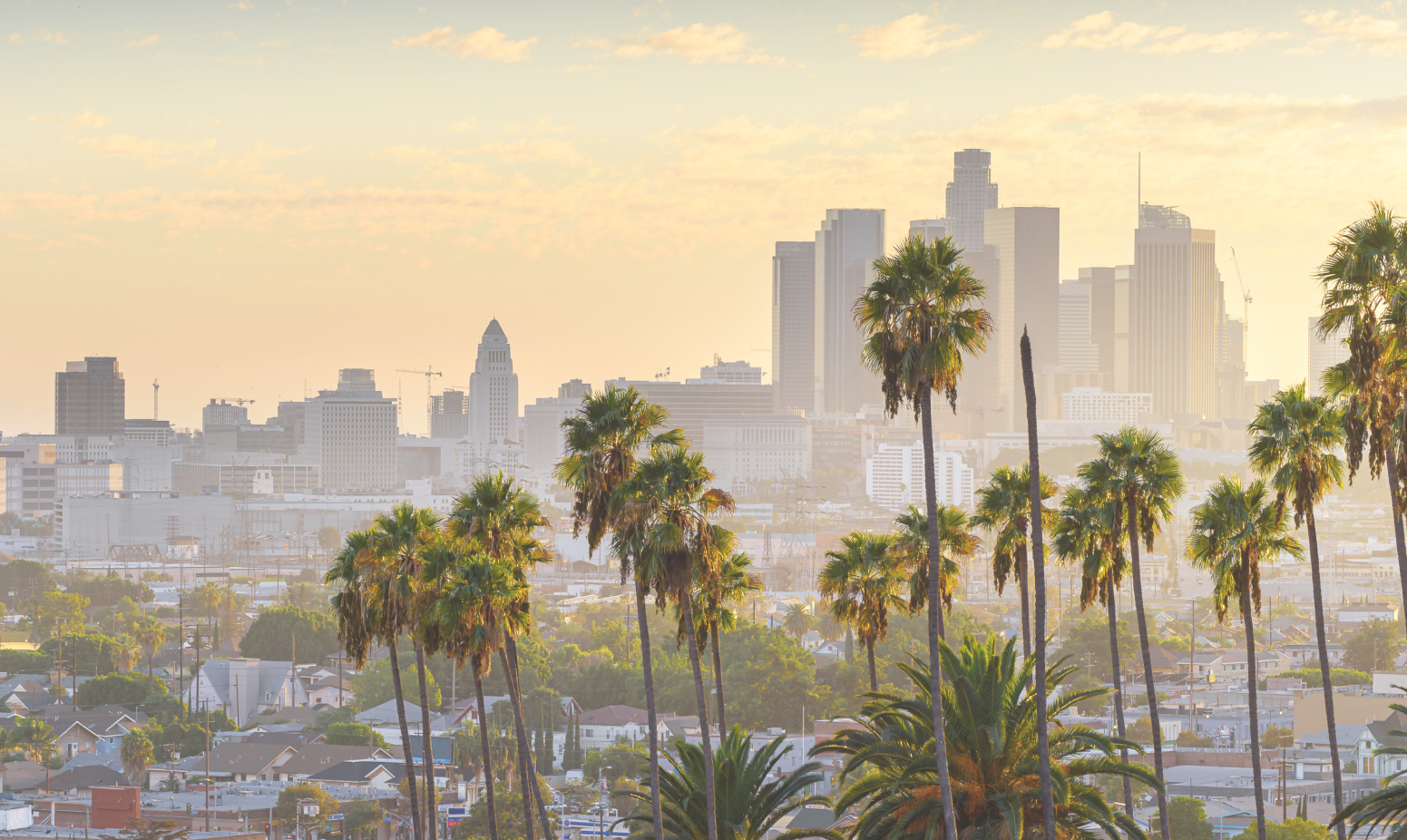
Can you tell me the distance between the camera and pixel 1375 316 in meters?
26.5

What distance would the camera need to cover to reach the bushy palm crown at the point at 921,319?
28.2 m

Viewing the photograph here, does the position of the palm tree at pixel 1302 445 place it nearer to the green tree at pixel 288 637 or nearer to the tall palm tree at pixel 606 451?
the tall palm tree at pixel 606 451

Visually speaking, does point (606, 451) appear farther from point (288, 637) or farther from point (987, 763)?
point (288, 637)

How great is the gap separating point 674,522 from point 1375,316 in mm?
13582

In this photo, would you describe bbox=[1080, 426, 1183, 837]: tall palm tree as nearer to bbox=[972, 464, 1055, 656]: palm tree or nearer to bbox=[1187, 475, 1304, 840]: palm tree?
bbox=[1187, 475, 1304, 840]: palm tree

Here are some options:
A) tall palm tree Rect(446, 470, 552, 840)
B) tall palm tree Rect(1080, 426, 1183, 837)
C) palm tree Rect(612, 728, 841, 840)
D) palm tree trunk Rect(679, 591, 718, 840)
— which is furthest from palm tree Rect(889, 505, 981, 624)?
tall palm tree Rect(446, 470, 552, 840)

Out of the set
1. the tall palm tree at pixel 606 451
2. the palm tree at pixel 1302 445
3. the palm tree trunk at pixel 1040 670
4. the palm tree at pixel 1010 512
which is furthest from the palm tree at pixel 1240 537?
the tall palm tree at pixel 606 451

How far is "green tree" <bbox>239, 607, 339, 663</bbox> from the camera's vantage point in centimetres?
14238

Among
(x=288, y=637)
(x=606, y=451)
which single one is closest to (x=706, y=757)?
(x=606, y=451)

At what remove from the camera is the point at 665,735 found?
9294 cm

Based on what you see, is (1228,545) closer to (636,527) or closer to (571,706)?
(636,527)

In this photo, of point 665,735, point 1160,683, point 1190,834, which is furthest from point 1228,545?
point 1160,683

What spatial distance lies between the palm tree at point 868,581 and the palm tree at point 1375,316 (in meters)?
14.7

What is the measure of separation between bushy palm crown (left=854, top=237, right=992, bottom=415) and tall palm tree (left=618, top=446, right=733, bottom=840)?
15.0 feet
